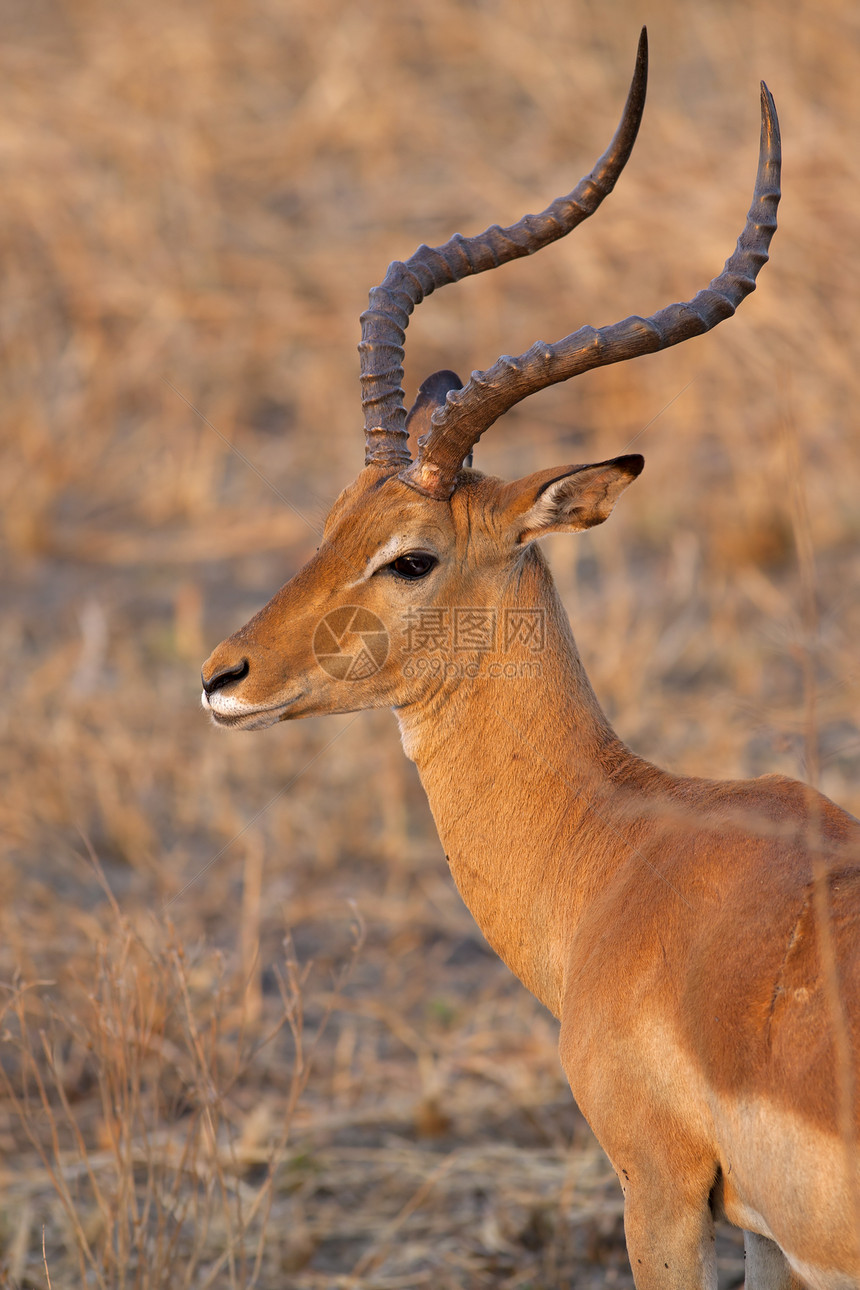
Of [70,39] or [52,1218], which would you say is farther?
[70,39]

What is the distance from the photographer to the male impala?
296cm

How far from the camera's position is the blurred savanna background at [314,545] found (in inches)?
191

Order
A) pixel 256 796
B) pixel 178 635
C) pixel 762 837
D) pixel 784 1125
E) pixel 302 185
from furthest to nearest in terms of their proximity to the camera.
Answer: pixel 302 185 < pixel 178 635 < pixel 256 796 < pixel 762 837 < pixel 784 1125

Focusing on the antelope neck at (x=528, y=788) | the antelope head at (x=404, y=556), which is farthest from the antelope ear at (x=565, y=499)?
the antelope neck at (x=528, y=788)

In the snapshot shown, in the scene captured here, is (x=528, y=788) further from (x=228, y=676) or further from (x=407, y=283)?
(x=407, y=283)

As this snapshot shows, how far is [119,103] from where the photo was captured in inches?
526

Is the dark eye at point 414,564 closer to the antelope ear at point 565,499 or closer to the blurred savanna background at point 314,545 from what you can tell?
the antelope ear at point 565,499

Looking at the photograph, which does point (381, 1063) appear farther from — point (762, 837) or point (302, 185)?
point (302, 185)

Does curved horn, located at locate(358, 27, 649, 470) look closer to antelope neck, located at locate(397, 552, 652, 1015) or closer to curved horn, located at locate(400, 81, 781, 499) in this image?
curved horn, located at locate(400, 81, 781, 499)

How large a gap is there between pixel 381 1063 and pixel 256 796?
8.12 feet

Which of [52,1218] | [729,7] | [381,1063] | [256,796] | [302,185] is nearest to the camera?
[52,1218]

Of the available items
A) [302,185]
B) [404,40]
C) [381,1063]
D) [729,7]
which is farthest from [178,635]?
[729,7]

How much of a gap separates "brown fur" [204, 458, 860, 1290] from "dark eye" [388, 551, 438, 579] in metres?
0.03

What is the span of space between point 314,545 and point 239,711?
7.43 metres
